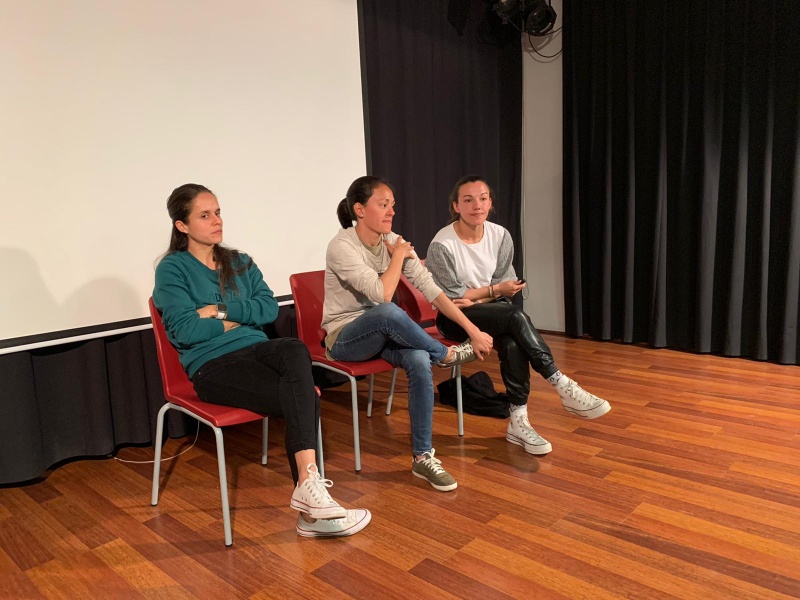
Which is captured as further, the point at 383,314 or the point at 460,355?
the point at 460,355

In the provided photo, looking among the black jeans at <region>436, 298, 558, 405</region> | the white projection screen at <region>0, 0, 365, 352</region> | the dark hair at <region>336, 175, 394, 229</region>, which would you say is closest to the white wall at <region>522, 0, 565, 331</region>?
the white projection screen at <region>0, 0, 365, 352</region>

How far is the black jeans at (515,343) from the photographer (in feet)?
7.90

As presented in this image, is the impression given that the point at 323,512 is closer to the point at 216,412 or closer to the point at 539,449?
the point at 216,412

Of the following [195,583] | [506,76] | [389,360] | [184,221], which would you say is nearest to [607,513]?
[389,360]

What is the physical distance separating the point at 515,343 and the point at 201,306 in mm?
1203

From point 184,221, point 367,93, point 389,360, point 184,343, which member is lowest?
point 389,360

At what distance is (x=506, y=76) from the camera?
472 cm

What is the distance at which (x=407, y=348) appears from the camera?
2305 mm

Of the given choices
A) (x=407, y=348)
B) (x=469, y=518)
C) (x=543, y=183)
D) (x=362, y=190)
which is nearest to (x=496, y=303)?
(x=407, y=348)

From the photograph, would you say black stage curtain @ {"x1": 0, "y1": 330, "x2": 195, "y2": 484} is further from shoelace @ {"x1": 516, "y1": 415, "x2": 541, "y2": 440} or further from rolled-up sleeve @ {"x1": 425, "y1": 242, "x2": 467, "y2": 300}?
shoelace @ {"x1": 516, "y1": 415, "x2": 541, "y2": 440}

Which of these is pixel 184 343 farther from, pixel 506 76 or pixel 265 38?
pixel 506 76

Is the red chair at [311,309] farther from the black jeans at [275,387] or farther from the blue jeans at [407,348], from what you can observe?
the black jeans at [275,387]

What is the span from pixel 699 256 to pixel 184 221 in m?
3.15

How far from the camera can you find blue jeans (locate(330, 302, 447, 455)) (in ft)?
7.32
